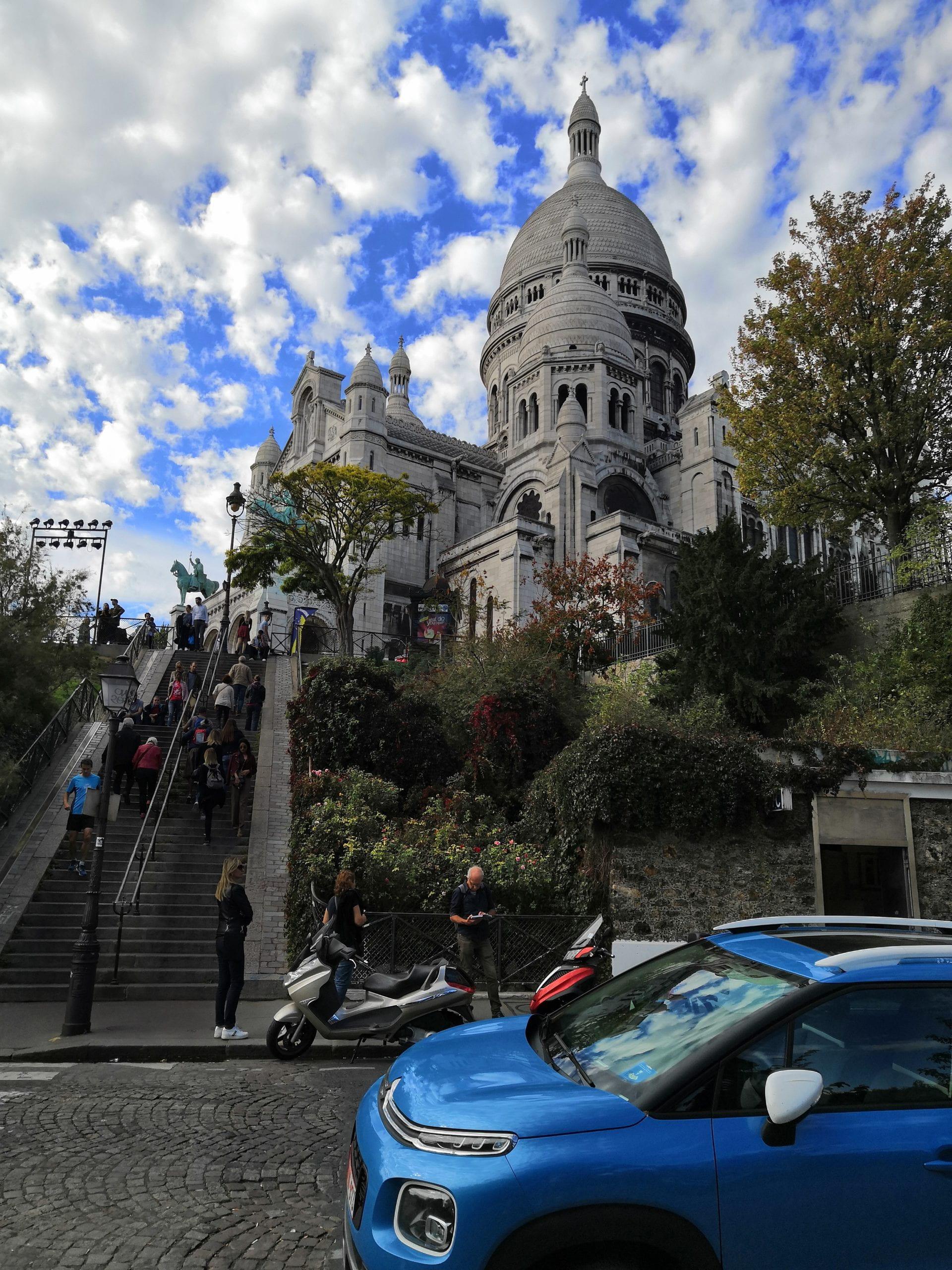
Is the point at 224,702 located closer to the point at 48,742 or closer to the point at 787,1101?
the point at 48,742

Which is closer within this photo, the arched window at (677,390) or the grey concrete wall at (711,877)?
the grey concrete wall at (711,877)

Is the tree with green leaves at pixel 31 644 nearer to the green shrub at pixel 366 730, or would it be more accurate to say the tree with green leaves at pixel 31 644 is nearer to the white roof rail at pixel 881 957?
the green shrub at pixel 366 730

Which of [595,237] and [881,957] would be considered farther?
[595,237]

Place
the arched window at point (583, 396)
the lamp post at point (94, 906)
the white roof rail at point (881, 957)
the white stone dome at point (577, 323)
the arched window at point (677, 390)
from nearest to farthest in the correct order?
the white roof rail at point (881, 957)
the lamp post at point (94, 906)
the arched window at point (583, 396)
the white stone dome at point (577, 323)
the arched window at point (677, 390)

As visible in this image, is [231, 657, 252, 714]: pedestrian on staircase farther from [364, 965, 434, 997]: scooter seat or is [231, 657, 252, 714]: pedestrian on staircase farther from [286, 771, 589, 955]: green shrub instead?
[364, 965, 434, 997]: scooter seat

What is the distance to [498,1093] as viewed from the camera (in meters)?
2.87

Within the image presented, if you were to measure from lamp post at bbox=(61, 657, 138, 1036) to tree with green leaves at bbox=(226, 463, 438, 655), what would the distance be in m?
15.8

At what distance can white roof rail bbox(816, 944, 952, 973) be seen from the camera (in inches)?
117

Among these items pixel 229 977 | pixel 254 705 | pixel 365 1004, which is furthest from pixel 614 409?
pixel 365 1004

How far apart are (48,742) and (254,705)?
4.61 metres

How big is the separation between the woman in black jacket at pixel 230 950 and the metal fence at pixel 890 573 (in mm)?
13120

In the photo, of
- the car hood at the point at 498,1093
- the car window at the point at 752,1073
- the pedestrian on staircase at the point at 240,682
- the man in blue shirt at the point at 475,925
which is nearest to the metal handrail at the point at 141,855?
the pedestrian on staircase at the point at 240,682

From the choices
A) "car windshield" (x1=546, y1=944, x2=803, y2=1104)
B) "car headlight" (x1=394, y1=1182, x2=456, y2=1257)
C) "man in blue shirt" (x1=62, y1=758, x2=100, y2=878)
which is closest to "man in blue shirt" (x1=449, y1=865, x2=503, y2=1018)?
"car windshield" (x1=546, y1=944, x2=803, y2=1104)

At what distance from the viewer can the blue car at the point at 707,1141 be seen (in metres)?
2.50
